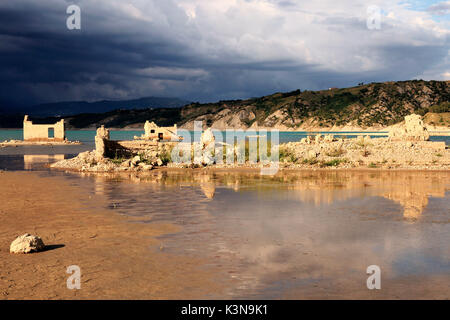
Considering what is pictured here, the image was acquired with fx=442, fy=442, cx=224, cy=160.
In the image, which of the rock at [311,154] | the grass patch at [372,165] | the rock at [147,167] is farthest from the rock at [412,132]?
the rock at [147,167]

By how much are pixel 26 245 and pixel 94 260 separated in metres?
1.58

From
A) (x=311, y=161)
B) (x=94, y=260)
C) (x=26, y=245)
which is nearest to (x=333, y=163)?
(x=311, y=161)

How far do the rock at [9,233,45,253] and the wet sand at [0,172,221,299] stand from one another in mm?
163

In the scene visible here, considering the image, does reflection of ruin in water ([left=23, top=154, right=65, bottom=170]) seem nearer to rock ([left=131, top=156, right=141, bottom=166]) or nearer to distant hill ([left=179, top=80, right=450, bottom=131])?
rock ([left=131, top=156, right=141, bottom=166])

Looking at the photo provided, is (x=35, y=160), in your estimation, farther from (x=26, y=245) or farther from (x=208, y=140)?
(x=26, y=245)

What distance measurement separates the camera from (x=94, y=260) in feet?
27.9

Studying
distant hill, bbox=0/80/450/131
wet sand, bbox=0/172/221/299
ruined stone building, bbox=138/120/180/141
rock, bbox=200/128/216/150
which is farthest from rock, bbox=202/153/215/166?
distant hill, bbox=0/80/450/131

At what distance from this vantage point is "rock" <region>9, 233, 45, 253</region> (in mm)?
8914

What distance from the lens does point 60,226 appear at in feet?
37.7

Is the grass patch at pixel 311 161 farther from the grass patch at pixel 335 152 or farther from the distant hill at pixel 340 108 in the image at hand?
the distant hill at pixel 340 108

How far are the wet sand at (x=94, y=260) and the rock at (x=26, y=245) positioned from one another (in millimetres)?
163
